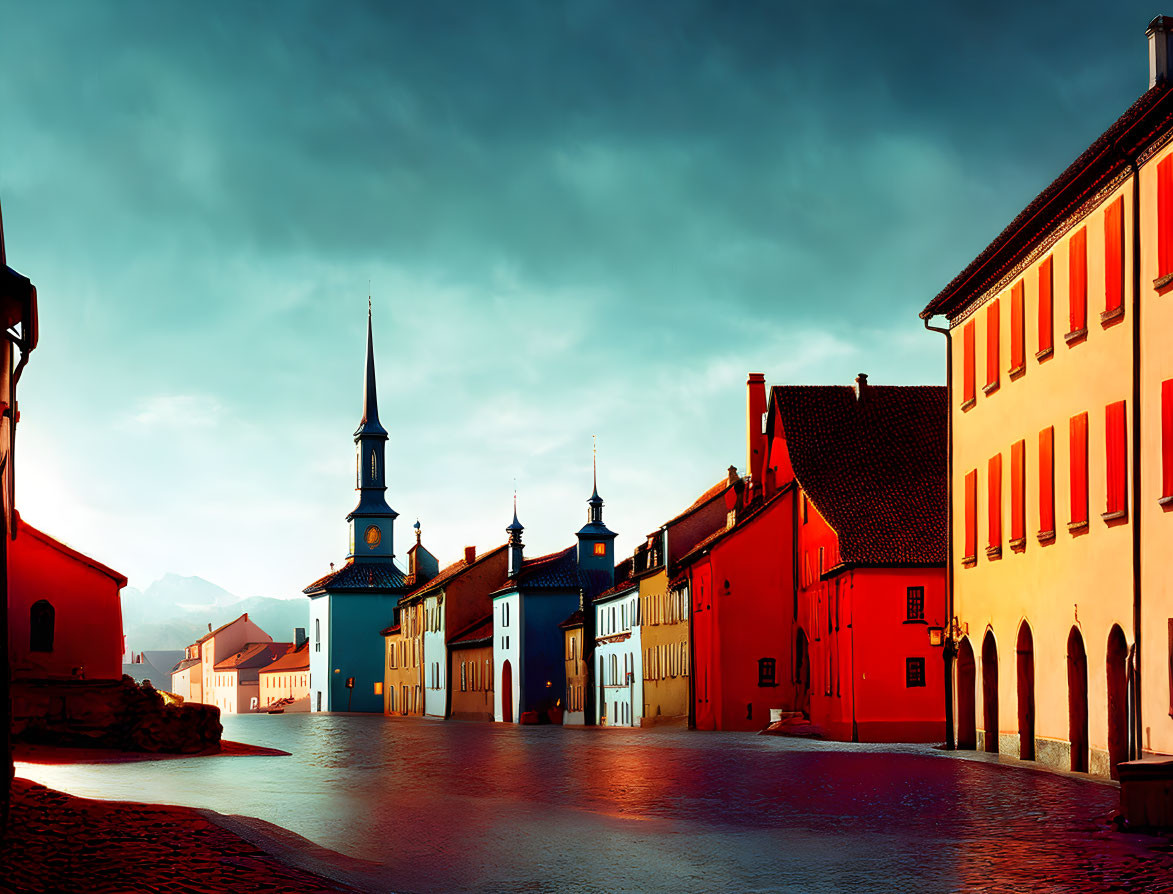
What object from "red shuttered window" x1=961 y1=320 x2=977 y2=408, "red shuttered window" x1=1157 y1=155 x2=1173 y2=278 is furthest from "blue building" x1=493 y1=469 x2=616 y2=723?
"red shuttered window" x1=1157 y1=155 x2=1173 y2=278

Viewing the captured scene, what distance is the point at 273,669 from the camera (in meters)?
170

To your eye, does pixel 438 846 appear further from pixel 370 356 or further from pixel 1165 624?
pixel 370 356

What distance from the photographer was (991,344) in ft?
111

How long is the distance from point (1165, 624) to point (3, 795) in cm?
1684

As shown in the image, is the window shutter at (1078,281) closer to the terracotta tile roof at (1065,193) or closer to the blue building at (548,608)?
the terracotta tile roof at (1065,193)

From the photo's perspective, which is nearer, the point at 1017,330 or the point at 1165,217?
the point at 1165,217

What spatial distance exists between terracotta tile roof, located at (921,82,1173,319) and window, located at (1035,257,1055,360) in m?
0.75

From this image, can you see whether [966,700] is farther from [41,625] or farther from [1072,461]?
[41,625]

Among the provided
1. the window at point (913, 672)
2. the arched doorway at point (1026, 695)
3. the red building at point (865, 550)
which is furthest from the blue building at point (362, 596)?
the arched doorway at point (1026, 695)

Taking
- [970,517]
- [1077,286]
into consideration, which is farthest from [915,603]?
[1077,286]

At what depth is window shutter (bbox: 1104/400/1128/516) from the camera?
25.9m

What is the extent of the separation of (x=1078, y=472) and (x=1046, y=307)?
374cm

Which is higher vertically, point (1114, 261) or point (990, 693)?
point (1114, 261)

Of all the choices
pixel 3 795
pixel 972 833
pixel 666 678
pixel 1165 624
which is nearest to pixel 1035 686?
pixel 1165 624
